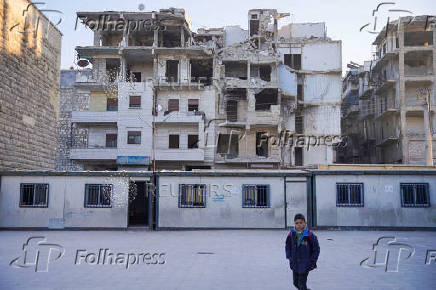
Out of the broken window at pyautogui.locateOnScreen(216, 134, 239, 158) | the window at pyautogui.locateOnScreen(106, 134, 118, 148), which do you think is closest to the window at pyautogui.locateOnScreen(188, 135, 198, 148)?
the broken window at pyautogui.locateOnScreen(216, 134, 239, 158)

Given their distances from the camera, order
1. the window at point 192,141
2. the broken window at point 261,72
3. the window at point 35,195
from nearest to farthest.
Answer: the window at point 35,195 → the window at point 192,141 → the broken window at point 261,72

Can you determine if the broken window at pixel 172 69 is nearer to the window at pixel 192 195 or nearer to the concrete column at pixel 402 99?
the window at pixel 192 195

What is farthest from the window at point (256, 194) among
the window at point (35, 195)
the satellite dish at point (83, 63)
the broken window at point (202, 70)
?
the satellite dish at point (83, 63)

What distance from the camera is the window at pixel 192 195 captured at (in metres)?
21.4

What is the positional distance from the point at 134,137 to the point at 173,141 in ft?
11.2

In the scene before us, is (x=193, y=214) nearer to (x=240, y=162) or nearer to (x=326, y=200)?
(x=326, y=200)

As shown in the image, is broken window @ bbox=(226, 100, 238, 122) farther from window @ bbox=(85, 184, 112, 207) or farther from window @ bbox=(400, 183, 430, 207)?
window @ bbox=(400, 183, 430, 207)

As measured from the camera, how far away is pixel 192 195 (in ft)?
70.6

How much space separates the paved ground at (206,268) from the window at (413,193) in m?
5.24

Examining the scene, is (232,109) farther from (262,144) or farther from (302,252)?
(302,252)

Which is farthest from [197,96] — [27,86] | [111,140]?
[27,86]

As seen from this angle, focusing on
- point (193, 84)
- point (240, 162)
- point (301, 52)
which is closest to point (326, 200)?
point (240, 162)

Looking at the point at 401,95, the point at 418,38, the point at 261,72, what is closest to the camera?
the point at 401,95

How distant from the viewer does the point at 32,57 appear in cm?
2519
